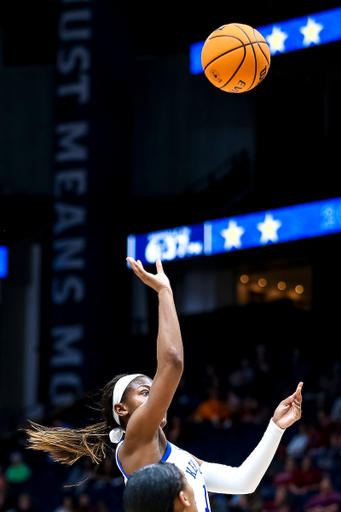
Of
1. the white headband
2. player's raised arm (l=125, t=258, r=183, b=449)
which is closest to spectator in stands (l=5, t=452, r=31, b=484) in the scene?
the white headband

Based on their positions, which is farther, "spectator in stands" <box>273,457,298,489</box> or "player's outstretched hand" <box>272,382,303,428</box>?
"spectator in stands" <box>273,457,298,489</box>

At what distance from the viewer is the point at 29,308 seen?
22.0 metres

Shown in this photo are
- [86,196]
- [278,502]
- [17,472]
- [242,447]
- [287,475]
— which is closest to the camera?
[278,502]

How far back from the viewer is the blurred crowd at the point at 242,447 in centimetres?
1052

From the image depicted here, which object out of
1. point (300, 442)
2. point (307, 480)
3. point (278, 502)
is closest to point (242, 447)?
point (300, 442)

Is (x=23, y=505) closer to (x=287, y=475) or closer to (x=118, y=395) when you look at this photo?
(x=287, y=475)

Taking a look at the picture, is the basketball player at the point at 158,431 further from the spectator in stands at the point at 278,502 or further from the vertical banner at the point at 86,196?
the vertical banner at the point at 86,196

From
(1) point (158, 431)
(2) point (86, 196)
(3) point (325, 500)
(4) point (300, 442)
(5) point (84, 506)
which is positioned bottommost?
(5) point (84, 506)

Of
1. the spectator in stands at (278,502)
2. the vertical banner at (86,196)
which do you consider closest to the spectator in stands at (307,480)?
the spectator in stands at (278,502)

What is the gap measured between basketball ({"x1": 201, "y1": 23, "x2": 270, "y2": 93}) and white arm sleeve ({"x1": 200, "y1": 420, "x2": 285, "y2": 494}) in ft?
10.8

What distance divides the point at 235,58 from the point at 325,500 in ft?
20.4

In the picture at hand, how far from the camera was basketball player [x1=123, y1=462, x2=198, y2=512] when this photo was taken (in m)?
2.30

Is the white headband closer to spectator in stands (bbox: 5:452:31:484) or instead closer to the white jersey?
the white jersey

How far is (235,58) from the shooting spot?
5.96 m
